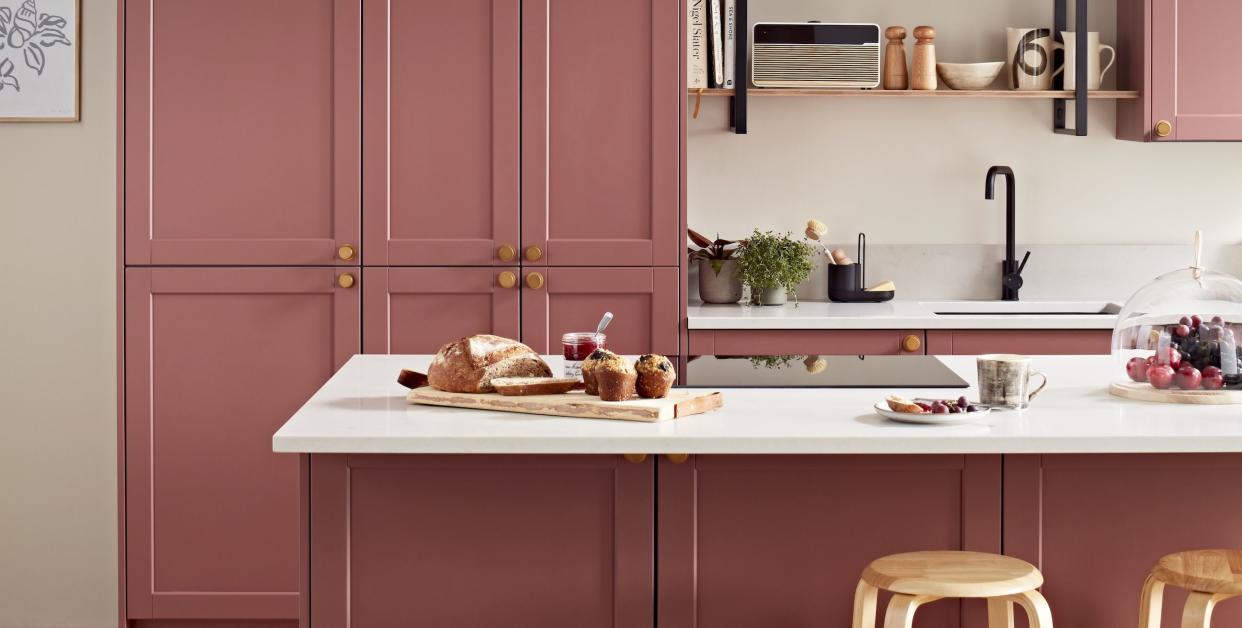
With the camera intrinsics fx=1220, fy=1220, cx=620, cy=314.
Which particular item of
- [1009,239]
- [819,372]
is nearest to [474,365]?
[819,372]

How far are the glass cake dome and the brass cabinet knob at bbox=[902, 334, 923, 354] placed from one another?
1136 millimetres

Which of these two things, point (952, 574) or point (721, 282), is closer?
point (952, 574)

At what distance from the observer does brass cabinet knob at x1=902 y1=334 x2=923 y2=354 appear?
3361 mm

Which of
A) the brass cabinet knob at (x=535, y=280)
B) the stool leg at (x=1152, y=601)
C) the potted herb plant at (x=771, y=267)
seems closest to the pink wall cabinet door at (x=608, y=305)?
the brass cabinet knob at (x=535, y=280)

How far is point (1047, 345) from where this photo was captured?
133 inches

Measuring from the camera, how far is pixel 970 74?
377 cm

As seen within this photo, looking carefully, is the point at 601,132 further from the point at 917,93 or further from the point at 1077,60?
the point at 1077,60

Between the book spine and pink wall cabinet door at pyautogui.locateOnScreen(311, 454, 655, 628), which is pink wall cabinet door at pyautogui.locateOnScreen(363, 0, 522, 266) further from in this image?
pink wall cabinet door at pyautogui.locateOnScreen(311, 454, 655, 628)

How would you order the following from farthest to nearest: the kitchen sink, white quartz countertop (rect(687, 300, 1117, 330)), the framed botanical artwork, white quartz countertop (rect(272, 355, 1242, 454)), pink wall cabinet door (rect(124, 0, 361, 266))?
the kitchen sink, the framed botanical artwork, white quartz countertop (rect(687, 300, 1117, 330)), pink wall cabinet door (rect(124, 0, 361, 266)), white quartz countertop (rect(272, 355, 1242, 454))

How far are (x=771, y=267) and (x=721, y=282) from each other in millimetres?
193

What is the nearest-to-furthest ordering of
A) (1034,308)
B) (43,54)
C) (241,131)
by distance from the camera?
1. (241,131)
2. (43,54)
3. (1034,308)

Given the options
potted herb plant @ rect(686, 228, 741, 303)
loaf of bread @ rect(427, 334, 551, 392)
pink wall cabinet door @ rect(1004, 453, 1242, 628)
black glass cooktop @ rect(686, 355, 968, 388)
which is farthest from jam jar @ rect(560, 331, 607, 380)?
potted herb plant @ rect(686, 228, 741, 303)

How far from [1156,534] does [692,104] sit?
2.29 metres

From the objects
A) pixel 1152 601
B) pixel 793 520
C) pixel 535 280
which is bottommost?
pixel 1152 601
